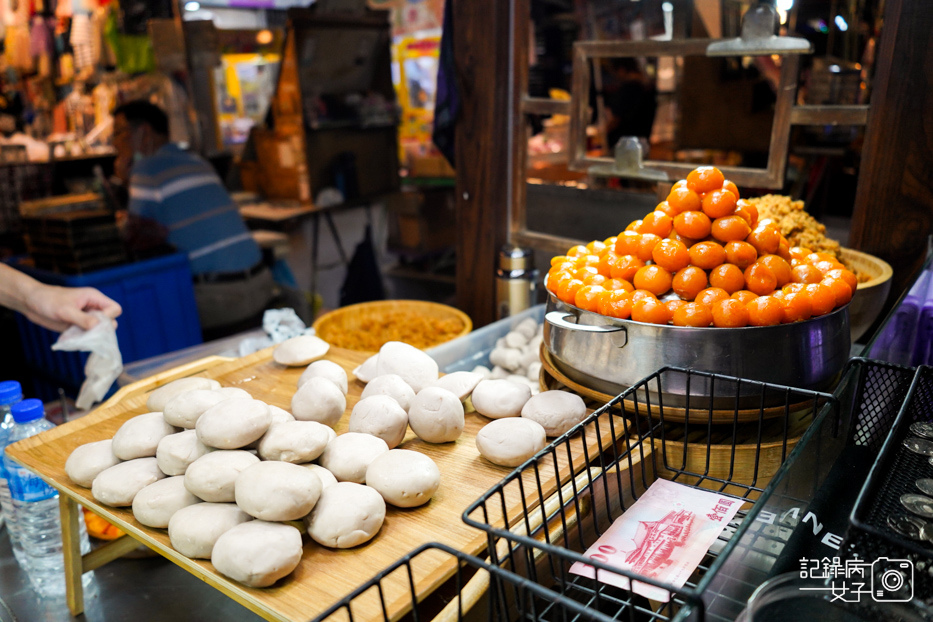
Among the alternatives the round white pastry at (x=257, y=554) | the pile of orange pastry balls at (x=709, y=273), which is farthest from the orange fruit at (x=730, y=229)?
the round white pastry at (x=257, y=554)

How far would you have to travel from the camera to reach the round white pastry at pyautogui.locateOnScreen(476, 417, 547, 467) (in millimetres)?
1113

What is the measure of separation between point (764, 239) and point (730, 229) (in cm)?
9

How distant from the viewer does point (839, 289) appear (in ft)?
4.04

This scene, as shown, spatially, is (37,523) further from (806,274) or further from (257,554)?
(806,274)

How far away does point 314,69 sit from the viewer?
4770mm

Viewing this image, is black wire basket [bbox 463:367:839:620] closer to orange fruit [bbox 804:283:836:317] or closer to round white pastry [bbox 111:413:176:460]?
orange fruit [bbox 804:283:836:317]

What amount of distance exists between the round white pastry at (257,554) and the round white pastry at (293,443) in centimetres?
16

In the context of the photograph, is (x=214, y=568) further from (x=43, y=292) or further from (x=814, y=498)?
(x=43, y=292)

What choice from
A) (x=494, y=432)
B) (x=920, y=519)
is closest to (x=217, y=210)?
(x=494, y=432)

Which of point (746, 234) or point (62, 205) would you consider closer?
point (746, 234)

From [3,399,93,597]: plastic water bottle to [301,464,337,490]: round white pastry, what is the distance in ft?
2.58

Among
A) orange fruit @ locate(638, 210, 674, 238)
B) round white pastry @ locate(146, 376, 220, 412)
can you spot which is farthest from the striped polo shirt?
orange fruit @ locate(638, 210, 674, 238)

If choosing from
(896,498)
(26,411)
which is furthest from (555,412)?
(26,411)

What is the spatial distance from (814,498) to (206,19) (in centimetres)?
495
